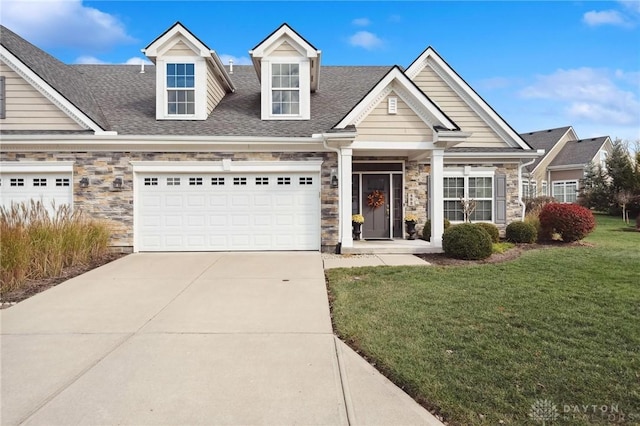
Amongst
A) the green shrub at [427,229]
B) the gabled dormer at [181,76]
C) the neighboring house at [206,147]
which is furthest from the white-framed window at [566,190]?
the gabled dormer at [181,76]

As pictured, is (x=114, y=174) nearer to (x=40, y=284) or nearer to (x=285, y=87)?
(x=40, y=284)

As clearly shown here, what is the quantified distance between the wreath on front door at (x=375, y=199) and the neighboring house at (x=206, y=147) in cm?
143

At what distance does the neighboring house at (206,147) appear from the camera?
33.9 feet

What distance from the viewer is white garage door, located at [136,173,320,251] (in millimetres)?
10773

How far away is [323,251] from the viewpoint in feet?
35.4

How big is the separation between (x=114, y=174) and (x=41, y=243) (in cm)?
336

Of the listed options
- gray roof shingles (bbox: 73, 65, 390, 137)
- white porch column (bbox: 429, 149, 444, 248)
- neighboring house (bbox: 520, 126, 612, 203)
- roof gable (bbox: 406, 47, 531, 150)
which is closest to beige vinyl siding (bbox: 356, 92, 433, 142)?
white porch column (bbox: 429, 149, 444, 248)

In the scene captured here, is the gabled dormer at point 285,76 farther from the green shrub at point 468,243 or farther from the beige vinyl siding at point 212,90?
the green shrub at point 468,243

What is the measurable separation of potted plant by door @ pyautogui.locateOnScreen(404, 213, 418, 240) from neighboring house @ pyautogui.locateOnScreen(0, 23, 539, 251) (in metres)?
1.62

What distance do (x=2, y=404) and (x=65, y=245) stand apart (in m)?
6.22

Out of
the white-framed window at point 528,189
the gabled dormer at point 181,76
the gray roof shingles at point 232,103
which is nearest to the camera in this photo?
the gray roof shingles at point 232,103

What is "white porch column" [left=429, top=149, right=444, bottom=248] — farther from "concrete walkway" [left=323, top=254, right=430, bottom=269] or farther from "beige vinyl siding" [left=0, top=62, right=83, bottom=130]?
"beige vinyl siding" [left=0, top=62, right=83, bottom=130]

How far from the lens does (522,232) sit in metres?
12.1

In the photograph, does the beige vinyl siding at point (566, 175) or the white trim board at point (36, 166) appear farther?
the beige vinyl siding at point (566, 175)
